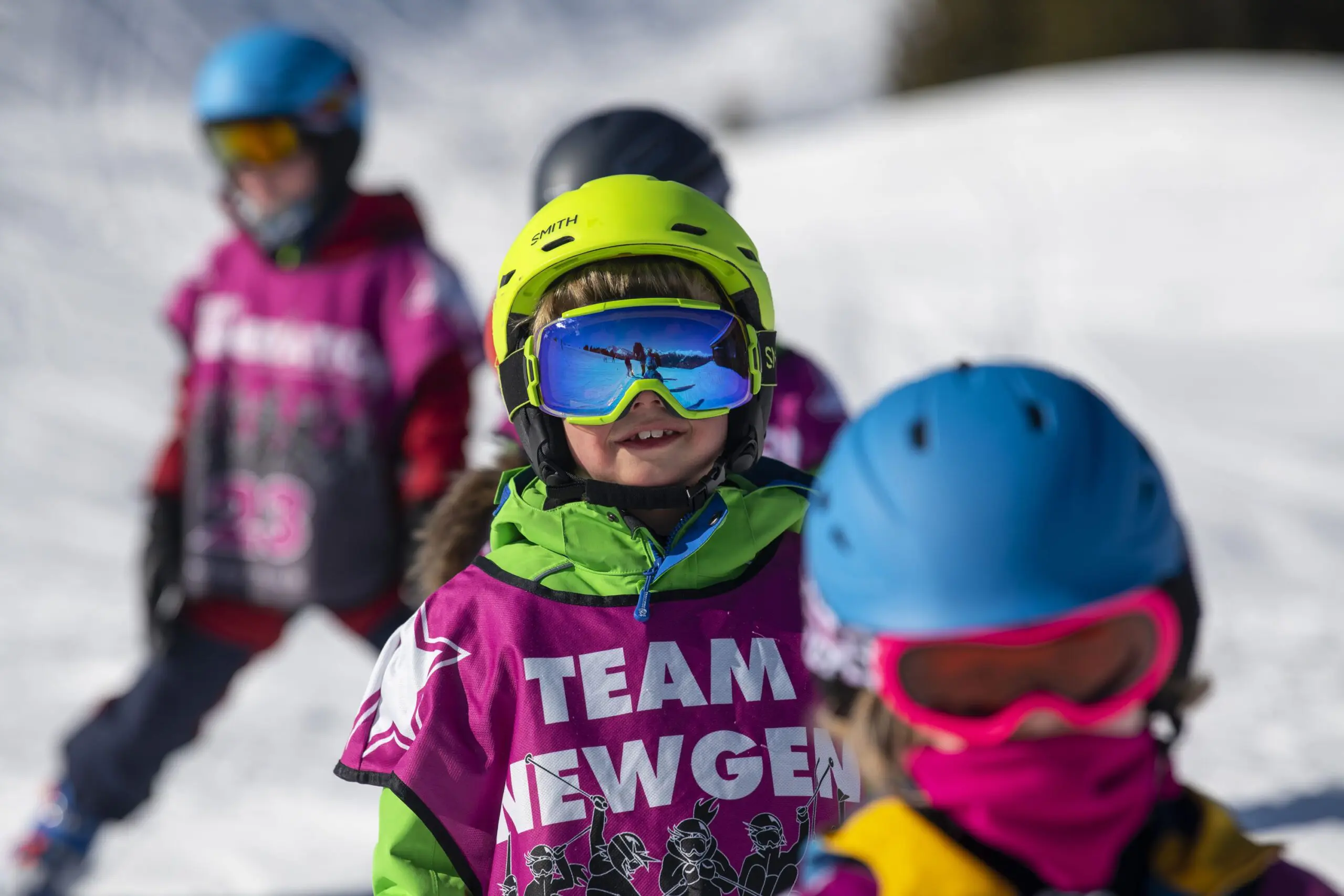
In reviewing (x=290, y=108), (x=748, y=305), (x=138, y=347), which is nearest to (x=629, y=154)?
(x=290, y=108)

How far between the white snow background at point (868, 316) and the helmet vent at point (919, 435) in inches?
138

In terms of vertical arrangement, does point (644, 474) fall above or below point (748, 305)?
below

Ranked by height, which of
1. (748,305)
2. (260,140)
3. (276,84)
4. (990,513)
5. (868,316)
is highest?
(868,316)

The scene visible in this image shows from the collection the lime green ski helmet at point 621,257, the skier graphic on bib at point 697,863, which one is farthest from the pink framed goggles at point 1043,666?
the lime green ski helmet at point 621,257

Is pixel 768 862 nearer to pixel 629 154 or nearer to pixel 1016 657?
pixel 1016 657

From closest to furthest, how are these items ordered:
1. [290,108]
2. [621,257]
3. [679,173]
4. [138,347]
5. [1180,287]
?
[621,257] < [679,173] < [290,108] < [138,347] < [1180,287]

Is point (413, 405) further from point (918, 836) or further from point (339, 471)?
point (918, 836)

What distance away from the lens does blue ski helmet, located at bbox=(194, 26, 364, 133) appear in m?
4.42

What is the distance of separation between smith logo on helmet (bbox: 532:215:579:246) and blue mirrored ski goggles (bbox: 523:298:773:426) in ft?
0.44

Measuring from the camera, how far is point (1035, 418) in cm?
144

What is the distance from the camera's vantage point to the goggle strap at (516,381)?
230cm

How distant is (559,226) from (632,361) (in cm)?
25

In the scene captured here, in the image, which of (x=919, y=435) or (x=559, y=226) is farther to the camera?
(x=559, y=226)

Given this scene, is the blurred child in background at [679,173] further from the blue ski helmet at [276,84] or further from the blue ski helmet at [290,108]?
the blue ski helmet at [276,84]
